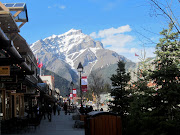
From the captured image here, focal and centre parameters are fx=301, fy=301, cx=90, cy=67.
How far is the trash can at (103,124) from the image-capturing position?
1146 cm

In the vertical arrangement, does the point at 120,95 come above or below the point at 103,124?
above

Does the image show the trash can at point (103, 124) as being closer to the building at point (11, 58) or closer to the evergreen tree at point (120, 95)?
the building at point (11, 58)

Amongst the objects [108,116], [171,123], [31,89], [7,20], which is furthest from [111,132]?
[31,89]

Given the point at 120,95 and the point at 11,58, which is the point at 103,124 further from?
the point at 120,95

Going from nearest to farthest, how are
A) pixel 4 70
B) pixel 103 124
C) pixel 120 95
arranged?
pixel 103 124 → pixel 4 70 → pixel 120 95

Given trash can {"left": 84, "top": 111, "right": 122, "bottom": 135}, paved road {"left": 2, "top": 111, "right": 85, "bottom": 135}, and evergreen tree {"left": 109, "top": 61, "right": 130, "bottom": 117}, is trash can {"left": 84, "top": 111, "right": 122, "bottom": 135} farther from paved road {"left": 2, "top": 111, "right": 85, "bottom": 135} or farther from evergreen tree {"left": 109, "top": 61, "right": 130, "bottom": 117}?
evergreen tree {"left": 109, "top": 61, "right": 130, "bottom": 117}

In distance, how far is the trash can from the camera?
451 inches

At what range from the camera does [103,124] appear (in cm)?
1159

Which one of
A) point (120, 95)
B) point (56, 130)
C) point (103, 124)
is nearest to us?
point (103, 124)

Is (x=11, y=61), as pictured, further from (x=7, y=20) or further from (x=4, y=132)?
(x=4, y=132)

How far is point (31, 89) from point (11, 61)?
21.4 meters

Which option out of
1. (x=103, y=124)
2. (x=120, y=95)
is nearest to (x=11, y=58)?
(x=103, y=124)

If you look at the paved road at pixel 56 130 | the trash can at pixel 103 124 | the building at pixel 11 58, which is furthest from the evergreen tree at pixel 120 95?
the trash can at pixel 103 124

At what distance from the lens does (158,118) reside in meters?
13.5
